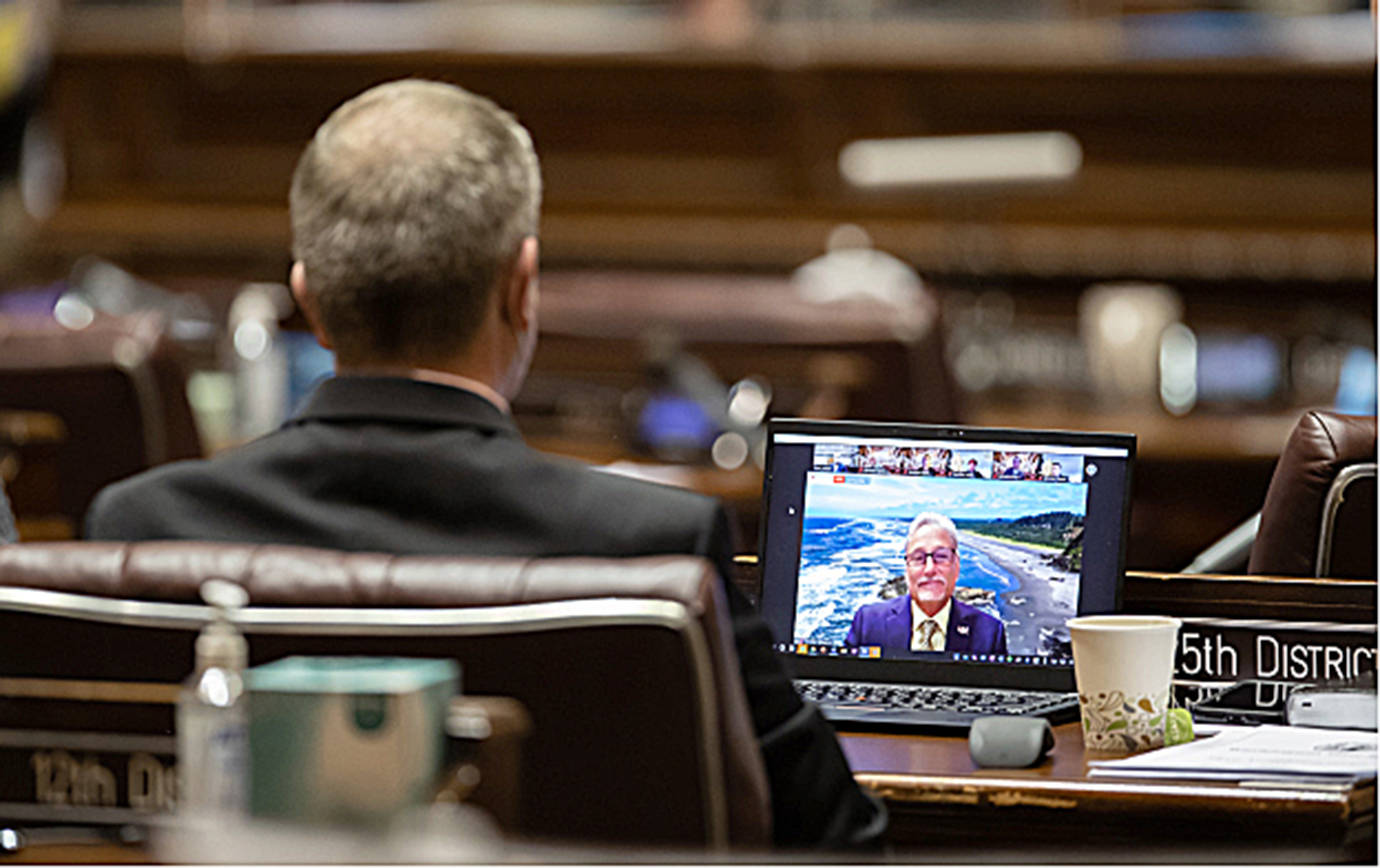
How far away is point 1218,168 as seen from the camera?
5465mm

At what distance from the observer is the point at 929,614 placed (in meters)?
1.63

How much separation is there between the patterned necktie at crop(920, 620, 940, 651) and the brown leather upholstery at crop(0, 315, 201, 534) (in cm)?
129

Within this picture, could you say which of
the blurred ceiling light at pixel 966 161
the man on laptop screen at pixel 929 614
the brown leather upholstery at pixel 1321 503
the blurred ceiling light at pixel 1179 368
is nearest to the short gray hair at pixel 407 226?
the man on laptop screen at pixel 929 614

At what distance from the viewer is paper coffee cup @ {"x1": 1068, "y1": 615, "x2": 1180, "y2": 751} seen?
4.59 ft

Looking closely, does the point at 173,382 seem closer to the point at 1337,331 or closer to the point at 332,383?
the point at 332,383

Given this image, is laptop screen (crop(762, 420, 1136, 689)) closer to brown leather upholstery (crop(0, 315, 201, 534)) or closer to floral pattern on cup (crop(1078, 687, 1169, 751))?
floral pattern on cup (crop(1078, 687, 1169, 751))

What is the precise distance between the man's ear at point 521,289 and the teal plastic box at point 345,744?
25.1 inches

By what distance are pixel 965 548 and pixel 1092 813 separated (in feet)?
1.26

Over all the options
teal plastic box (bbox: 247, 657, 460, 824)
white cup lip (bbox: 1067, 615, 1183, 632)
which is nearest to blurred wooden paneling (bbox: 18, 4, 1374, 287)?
white cup lip (bbox: 1067, 615, 1183, 632)

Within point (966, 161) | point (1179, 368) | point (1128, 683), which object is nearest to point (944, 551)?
point (1128, 683)

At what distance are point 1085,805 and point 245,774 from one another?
2.11 feet

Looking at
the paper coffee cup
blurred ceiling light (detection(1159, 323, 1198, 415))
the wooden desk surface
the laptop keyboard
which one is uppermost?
blurred ceiling light (detection(1159, 323, 1198, 415))

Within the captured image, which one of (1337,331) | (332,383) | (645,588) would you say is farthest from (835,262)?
(645,588)

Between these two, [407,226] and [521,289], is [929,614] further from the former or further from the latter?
[407,226]
